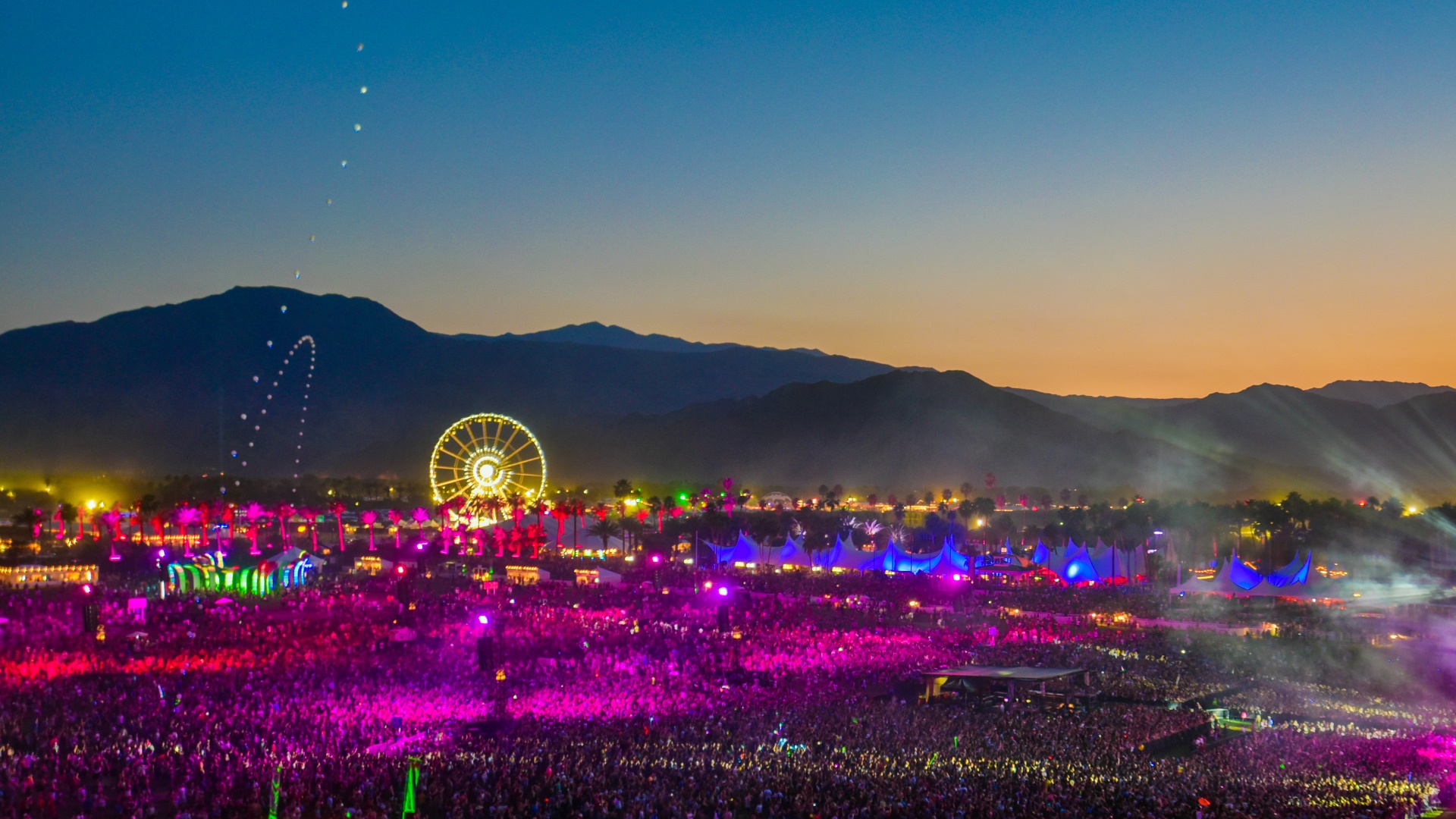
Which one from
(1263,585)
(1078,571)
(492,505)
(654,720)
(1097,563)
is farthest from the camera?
(492,505)

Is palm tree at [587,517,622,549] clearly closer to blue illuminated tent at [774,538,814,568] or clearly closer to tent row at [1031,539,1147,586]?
blue illuminated tent at [774,538,814,568]

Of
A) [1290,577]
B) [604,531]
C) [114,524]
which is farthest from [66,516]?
[1290,577]

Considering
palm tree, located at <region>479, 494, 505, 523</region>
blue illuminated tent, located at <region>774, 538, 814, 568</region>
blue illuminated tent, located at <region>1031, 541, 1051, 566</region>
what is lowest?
blue illuminated tent, located at <region>774, 538, 814, 568</region>

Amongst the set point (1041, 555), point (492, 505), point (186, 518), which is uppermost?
point (492, 505)

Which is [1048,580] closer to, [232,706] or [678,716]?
[678,716]

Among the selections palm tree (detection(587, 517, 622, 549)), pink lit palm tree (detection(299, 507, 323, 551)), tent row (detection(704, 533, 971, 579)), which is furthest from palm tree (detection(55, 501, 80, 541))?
tent row (detection(704, 533, 971, 579))

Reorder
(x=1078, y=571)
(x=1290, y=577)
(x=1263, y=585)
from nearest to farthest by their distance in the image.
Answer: (x=1263, y=585) < (x=1290, y=577) < (x=1078, y=571)

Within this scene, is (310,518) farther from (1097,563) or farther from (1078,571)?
(1078,571)
